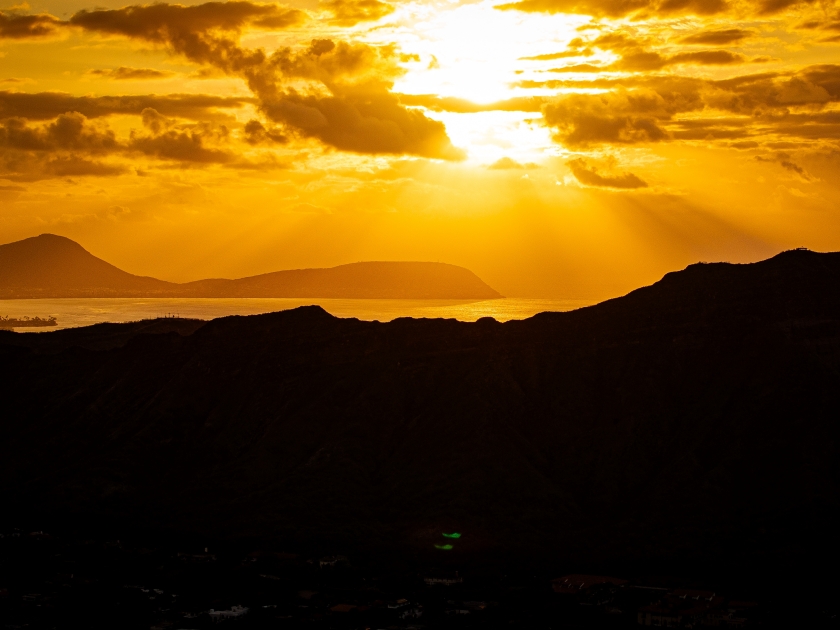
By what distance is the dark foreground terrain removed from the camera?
118688 millimetres

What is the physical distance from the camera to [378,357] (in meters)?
155

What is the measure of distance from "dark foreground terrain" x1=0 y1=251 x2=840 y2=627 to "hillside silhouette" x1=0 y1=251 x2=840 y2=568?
0.26 m

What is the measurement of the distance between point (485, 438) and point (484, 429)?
1.69 meters

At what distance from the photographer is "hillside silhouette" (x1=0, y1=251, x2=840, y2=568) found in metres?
122

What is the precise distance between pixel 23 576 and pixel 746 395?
7181 cm

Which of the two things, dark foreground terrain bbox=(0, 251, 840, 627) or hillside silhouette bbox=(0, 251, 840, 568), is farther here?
hillside silhouette bbox=(0, 251, 840, 568)

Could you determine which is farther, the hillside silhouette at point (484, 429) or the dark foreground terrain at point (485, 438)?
the hillside silhouette at point (484, 429)

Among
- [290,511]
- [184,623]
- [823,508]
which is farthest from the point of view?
[290,511]

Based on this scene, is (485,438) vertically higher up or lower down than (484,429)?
lower down

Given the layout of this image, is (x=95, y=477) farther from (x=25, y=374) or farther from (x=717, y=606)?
(x=717, y=606)

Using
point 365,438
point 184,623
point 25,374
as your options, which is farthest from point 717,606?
point 25,374

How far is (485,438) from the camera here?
136m

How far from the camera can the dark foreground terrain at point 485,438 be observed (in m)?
119

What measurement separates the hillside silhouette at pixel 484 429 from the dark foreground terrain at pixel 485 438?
0.84 feet
